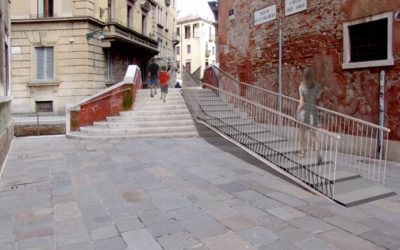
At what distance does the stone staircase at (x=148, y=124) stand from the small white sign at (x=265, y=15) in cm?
374

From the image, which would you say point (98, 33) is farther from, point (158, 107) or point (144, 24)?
point (158, 107)

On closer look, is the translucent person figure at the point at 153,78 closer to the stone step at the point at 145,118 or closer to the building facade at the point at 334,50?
the stone step at the point at 145,118

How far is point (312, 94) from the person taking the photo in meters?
6.53

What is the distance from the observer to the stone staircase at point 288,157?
17.0 feet

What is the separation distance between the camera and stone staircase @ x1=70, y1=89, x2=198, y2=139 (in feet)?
34.7

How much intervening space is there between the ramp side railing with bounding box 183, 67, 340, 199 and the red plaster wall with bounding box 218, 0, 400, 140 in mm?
1739

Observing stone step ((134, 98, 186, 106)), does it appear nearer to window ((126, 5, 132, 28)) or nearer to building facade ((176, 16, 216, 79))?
window ((126, 5, 132, 28))

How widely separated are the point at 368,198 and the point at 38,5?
20062 mm

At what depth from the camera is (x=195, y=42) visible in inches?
2137

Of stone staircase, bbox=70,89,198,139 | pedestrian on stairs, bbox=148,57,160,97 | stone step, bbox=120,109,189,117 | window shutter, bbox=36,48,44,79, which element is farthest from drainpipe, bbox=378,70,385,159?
window shutter, bbox=36,48,44,79

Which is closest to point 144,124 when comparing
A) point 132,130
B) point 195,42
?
point 132,130

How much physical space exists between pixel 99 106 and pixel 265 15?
598cm

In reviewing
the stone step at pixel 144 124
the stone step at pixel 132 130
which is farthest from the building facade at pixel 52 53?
the stone step at pixel 132 130

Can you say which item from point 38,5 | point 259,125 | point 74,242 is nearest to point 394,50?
point 259,125
